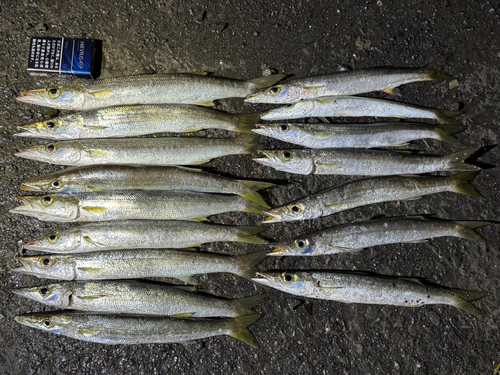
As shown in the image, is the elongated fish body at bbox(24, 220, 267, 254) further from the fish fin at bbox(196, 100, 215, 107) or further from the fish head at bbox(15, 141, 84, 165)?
the fish fin at bbox(196, 100, 215, 107)

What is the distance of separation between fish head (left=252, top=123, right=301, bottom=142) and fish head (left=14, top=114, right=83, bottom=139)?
7.55 ft

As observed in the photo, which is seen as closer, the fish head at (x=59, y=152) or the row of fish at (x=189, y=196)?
the row of fish at (x=189, y=196)

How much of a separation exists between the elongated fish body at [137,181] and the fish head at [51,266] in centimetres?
82

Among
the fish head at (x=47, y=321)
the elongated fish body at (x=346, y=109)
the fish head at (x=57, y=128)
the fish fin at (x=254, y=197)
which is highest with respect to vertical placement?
the elongated fish body at (x=346, y=109)

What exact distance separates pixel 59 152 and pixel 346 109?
146 inches

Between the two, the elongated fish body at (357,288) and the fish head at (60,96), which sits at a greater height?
the fish head at (60,96)

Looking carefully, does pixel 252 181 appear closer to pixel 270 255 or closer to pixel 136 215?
pixel 270 255

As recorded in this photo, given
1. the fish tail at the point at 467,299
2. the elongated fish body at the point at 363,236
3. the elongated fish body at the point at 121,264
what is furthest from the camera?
the fish tail at the point at 467,299

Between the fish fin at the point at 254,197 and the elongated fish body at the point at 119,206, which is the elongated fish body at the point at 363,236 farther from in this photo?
the elongated fish body at the point at 119,206

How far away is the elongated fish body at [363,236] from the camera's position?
436 centimetres

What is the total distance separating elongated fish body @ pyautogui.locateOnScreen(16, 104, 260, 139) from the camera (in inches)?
177

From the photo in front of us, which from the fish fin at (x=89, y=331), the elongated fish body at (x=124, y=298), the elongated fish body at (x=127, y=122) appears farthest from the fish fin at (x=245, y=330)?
the elongated fish body at (x=127, y=122)

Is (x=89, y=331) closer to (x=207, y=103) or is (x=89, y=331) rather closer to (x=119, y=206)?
(x=119, y=206)

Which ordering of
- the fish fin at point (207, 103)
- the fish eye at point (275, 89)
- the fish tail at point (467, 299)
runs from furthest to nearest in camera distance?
the fish fin at point (207, 103), the fish eye at point (275, 89), the fish tail at point (467, 299)
